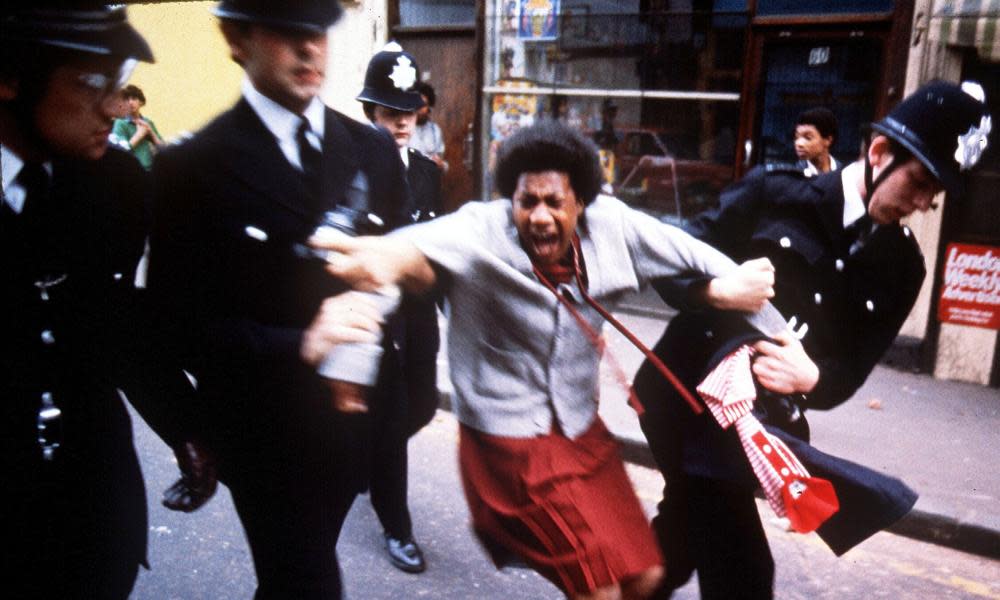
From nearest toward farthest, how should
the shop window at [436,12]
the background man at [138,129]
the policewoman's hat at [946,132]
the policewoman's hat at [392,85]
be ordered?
the policewoman's hat at [946,132]
the policewoman's hat at [392,85]
the background man at [138,129]
the shop window at [436,12]

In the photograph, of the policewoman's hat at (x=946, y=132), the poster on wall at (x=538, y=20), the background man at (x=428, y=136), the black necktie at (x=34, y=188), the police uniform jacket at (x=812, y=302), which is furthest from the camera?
the poster on wall at (x=538, y=20)

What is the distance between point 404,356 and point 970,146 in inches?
81.1

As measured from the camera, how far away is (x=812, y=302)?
2527 millimetres

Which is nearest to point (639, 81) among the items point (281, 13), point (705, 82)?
point (705, 82)

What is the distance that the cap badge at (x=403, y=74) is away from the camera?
4.15 m

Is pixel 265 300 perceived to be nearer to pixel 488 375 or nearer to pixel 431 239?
pixel 431 239

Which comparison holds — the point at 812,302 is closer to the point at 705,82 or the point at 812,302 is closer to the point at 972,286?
the point at 972,286

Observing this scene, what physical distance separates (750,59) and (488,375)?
576 cm

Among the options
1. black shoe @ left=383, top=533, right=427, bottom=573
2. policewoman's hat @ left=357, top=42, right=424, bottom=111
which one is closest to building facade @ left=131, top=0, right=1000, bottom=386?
policewoman's hat @ left=357, top=42, right=424, bottom=111

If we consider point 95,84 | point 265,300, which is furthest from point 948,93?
point 95,84

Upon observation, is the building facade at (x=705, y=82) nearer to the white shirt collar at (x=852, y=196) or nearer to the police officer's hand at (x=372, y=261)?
the police officer's hand at (x=372, y=261)

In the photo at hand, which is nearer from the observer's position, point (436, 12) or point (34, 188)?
point (34, 188)

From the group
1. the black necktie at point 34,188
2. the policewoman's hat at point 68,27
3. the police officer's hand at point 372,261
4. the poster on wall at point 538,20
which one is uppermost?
the poster on wall at point 538,20

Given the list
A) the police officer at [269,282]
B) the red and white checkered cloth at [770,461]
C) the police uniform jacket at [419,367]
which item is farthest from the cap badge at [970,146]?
the police uniform jacket at [419,367]
